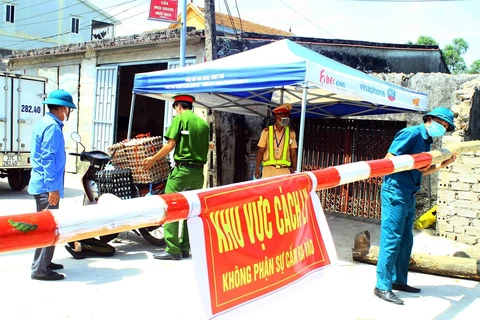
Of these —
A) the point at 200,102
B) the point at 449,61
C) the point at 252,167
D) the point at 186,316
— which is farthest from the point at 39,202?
the point at 449,61

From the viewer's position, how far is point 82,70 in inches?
493

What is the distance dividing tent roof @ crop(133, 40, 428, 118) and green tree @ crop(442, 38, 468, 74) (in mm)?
34890

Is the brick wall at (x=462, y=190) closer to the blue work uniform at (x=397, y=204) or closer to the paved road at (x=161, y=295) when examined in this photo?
the paved road at (x=161, y=295)

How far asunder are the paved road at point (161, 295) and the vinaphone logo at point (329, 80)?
2.02m

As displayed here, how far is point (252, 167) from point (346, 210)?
2054mm

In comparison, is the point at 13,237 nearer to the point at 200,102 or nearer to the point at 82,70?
the point at 200,102

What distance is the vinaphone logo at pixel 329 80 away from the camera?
4901mm

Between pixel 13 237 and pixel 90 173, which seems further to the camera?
pixel 90 173

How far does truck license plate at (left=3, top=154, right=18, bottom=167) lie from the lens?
9.20 metres

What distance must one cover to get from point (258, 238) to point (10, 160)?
8266 mm

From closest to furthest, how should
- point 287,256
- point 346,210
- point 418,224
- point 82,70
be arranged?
1. point 287,256
2. point 418,224
3. point 346,210
4. point 82,70

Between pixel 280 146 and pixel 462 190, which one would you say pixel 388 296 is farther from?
pixel 462 190

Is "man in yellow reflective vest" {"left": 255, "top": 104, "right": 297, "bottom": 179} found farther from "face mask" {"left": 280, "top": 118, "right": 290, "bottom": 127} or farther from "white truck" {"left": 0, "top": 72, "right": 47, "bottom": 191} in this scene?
"white truck" {"left": 0, "top": 72, "right": 47, "bottom": 191}

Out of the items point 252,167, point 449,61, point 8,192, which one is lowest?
point 8,192
